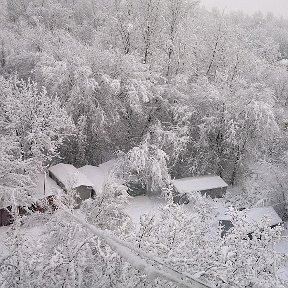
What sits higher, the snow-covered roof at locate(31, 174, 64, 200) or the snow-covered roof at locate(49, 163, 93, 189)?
the snow-covered roof at locate(49, 163, 93, 189)

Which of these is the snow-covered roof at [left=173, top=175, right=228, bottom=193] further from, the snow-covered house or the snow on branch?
the snow on branch

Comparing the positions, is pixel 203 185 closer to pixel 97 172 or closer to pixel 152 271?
pixel 97 172

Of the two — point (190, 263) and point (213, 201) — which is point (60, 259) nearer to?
point (190, 263)

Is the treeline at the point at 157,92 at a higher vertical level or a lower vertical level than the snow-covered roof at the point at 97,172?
higher

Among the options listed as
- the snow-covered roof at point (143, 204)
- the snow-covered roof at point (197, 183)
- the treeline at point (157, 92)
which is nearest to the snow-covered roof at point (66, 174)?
the treeline at point (157, 92)

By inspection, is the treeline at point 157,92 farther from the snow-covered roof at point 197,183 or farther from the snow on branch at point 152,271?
the snow on branch at point 152,271

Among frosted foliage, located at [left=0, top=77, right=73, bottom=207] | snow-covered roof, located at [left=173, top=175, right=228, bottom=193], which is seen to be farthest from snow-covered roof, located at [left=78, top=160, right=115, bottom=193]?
snow-covered roof, located at [left=173, top=175, right=228, bottom=193]

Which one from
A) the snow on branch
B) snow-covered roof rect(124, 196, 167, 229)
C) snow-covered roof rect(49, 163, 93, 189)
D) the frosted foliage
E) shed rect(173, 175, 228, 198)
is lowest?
snow-covered roof rect(124, 196, 167, 229)
